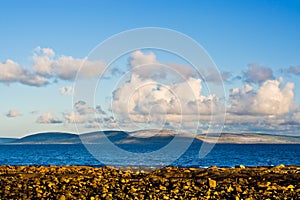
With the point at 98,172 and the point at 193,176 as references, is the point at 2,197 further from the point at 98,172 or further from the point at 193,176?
the point at 193,176

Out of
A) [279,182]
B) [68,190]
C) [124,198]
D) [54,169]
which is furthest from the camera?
[54,169]

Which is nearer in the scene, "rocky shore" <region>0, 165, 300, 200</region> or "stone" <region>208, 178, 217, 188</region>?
"rocky shore" <region>0, 165, 300, 200</region>

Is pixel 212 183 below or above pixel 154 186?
above

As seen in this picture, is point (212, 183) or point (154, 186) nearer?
point (212, 183)

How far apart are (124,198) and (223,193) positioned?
3.32 meters

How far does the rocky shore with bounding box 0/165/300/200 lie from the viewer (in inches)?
667

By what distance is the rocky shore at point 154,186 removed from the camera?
55.6ft

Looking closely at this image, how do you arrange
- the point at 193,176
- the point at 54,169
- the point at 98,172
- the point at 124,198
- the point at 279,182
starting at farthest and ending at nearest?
1. the point at 54,169
2. the point at 98,172
3. the point at 193,176
4. the point at 279,182
5. the point at 124,198

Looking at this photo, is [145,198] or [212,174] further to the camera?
[212,174]

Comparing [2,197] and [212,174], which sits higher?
[212,174]

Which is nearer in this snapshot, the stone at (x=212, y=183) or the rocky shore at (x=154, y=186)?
the rocky shore at (x=154, y=186)

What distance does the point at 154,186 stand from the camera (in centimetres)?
1828

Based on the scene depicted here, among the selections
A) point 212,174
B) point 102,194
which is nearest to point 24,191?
point 102,194

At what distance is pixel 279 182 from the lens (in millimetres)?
18922
